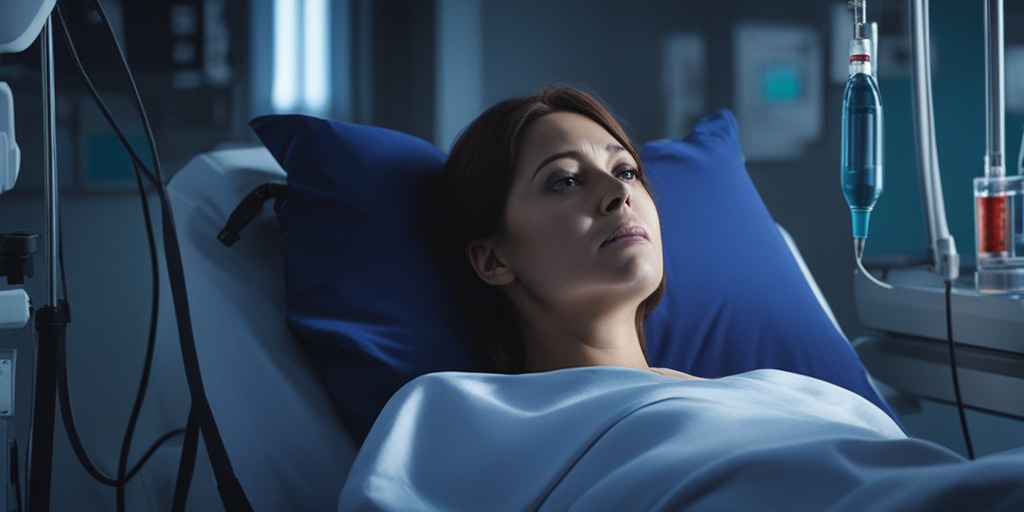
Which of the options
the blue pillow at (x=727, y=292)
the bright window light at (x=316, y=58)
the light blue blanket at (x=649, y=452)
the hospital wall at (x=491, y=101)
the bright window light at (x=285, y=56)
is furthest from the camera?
the bright window light at (x=316, y=58)

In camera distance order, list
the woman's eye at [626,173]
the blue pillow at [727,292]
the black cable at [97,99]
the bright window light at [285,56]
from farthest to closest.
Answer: the bright window light at [285,56] < the blue pillow at [727,292] < the woman's eye at [626,173] < the black cable at [97,99]

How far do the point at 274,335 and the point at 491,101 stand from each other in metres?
1.65

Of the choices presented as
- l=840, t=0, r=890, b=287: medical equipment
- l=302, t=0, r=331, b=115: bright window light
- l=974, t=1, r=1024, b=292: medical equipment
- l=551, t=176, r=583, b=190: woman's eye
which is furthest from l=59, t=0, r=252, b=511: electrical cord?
l=302, t=0, r=331, b=115: bright window light

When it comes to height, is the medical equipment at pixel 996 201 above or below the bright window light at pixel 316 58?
below

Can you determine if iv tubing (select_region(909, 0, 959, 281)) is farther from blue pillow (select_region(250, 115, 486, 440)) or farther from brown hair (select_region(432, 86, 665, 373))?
blue pillow (select_region(250, 115, 486, 440))

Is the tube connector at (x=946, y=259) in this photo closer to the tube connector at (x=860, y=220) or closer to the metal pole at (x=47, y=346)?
the tube connector at (x=860, y=220)

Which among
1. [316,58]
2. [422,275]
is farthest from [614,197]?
[316,58]

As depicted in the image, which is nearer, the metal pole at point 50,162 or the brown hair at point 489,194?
the metal pole at point 50,162

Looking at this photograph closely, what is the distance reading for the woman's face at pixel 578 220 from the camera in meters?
1.28

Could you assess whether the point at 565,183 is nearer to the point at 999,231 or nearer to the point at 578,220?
the point at 578,220

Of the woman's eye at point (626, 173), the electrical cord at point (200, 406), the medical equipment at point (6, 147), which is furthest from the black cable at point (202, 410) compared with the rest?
the woman's eye at point (626, 173)

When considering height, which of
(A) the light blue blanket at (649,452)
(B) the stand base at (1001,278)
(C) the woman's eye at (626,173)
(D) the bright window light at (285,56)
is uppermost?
(D) the bright window light at (285,56)

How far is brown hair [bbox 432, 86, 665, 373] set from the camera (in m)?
1.37

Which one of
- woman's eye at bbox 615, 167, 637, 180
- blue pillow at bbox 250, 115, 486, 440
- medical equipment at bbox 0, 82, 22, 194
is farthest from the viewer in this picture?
woman's eye at bbox 615, 167, 637, 180
